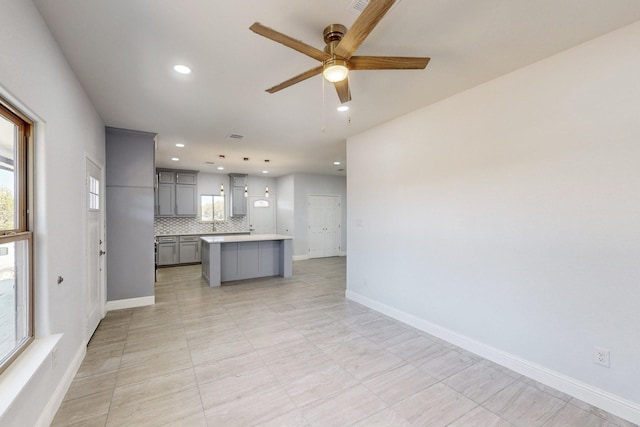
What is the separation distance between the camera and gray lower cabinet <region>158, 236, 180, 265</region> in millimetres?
7555

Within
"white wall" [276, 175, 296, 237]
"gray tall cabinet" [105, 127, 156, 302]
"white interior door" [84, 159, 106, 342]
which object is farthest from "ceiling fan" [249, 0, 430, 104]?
"white wall" [276, 175, 296, 237]

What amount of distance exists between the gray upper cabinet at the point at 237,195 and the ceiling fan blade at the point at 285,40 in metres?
7.42

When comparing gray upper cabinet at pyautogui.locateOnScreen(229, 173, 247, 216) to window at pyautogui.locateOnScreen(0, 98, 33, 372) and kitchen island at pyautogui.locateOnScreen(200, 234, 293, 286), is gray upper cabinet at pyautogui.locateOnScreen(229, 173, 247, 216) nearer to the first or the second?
kitchen island at pyautogui.locateOnScreen(200, 234, 293, 286)

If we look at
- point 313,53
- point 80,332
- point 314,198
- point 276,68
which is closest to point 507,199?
point 313,53

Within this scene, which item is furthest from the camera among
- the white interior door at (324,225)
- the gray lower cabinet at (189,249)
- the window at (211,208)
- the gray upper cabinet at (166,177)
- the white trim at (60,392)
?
the white interior door at (324,225)

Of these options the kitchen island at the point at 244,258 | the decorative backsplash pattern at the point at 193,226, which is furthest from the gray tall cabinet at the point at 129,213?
the decorative backsplash pattern at the point at 193,226

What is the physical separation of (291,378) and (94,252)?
2.91 m

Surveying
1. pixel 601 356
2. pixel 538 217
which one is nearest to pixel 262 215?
pixel 538 217

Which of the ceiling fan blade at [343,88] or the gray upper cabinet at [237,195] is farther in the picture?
the gray upper cabinet at [237,195]

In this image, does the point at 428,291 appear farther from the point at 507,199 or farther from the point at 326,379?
the point at 326,379

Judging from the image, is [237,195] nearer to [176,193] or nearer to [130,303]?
[176,193]

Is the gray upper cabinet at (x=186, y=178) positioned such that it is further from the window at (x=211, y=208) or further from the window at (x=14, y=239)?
the window at (x=14, y=239)

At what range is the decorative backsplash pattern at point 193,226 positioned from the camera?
8.06 m

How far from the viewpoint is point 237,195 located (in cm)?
876
